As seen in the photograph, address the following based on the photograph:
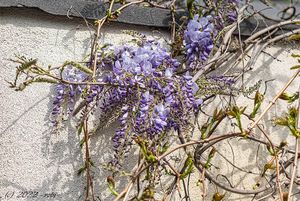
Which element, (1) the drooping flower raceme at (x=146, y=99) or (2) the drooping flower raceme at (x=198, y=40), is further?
(2) the drooping flower raceme at (x=198, y=40)

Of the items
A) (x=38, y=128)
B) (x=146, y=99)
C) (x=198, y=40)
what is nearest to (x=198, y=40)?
(x=198, y=40)

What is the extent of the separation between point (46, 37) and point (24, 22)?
102 millimetres

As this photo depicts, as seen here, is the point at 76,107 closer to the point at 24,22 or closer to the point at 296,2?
the point at 24,22

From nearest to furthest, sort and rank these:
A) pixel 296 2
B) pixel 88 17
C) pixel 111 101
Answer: pixel 111 101 → pixel 88 17 → pixel 296 2

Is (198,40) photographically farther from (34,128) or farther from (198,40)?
(34,128)

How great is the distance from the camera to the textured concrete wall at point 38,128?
216 cm

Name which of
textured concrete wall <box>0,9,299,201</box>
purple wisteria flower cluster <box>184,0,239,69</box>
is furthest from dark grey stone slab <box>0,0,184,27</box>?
purple wisteria flower cluster <box>184,0,239,69</box>

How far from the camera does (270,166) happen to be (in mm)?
2152

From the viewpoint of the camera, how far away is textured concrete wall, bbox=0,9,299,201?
2158 millimetres

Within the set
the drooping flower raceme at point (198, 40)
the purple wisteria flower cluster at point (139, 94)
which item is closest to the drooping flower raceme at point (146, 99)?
the purple wisteria flower cluster at point (139, 94)

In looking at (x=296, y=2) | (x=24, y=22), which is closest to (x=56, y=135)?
(x=24, y=22)

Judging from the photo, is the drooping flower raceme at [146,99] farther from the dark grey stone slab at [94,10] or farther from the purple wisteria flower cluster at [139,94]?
the dark grey stone slab at [94,10]

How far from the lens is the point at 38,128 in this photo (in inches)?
86.5

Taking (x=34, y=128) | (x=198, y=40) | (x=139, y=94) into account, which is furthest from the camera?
(x=198, y=40)
